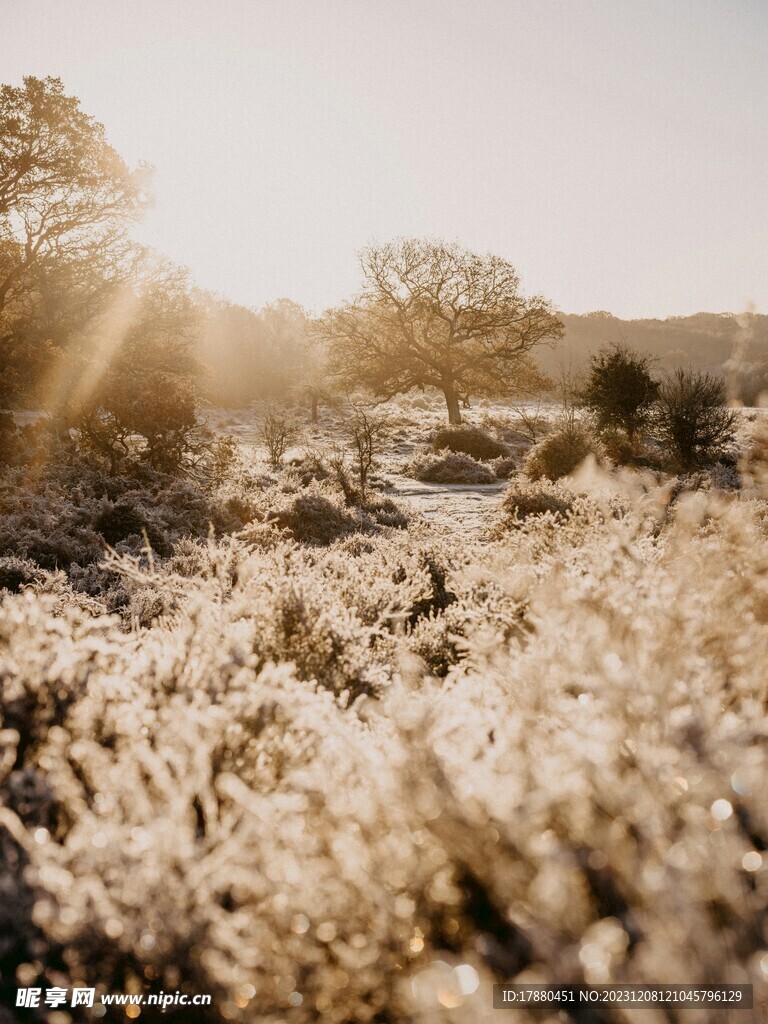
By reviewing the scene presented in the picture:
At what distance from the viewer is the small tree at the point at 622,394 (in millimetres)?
18734

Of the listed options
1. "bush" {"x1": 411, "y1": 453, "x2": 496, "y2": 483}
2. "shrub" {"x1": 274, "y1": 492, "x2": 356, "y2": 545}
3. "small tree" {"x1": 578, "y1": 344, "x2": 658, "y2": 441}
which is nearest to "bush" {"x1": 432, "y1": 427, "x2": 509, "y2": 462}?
"bush" {"x1": 411, "y1": 453, "x2": 496, "y2": 483}

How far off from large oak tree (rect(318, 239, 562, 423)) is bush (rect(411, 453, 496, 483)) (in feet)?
37.3

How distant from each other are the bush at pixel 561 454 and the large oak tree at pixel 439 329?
13409 mm

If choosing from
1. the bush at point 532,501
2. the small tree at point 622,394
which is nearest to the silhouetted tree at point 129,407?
the bush at point 532,501

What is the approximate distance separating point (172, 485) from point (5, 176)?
10.1 metres

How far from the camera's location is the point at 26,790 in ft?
6.19

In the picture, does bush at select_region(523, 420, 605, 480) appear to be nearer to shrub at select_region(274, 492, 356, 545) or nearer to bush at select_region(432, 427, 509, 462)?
bush at select_region(432, 427, 509, 462)

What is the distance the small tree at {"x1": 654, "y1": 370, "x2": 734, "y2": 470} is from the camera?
15672 millimetres

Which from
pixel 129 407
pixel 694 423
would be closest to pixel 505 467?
pixel 694 423

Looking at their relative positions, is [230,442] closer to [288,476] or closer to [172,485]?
[288,476]

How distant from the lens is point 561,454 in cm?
1395

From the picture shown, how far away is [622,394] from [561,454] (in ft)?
20.8

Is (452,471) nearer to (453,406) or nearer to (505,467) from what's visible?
(505,467)

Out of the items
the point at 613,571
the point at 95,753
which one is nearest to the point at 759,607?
the point at 613,571
